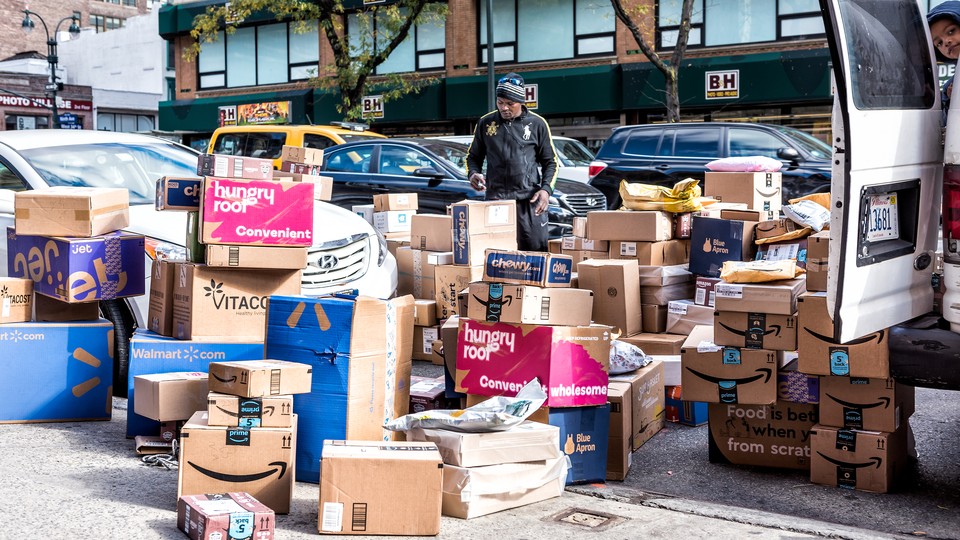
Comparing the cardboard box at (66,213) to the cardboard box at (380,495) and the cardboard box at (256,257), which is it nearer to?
the cardboard box at (256,257)

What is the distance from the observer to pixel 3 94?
61750mm

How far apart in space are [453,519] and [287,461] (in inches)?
30.2

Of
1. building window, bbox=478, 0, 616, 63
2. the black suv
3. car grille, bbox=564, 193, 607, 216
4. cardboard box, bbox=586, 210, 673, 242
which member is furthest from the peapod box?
building window, bbox=478, 0, 616, 63

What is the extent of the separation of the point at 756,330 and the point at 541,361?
117 cm

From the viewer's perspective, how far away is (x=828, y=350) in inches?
203

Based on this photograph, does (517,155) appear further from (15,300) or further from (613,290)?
(15,300)

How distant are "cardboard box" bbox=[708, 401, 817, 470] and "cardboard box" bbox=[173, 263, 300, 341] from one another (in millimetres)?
2514

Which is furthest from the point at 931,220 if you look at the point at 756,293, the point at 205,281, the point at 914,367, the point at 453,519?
the point at 205,281

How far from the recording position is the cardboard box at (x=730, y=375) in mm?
5406

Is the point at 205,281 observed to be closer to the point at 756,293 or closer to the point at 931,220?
the point at 756,293

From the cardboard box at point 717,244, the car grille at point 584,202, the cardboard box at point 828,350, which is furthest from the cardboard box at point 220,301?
the car grille at point 584,202

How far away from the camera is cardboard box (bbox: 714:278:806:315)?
535cm

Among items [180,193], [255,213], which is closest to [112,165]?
[180,193]

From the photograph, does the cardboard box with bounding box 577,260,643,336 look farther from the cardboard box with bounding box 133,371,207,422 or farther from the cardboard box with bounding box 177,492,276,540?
the cardboard box with bounding box 177,492,276,540
